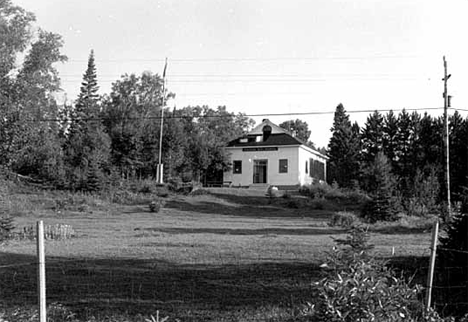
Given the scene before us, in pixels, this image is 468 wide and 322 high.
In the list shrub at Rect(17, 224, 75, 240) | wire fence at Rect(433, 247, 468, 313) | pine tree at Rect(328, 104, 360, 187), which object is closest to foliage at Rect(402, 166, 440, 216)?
shrub at Rect(17, 224, 75, 240)

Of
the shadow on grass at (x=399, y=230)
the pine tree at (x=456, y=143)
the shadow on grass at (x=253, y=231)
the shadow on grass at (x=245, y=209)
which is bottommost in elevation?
the shadow on grass at (x=253, y=231)

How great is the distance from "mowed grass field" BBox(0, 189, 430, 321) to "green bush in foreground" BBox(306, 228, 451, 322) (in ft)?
5.96

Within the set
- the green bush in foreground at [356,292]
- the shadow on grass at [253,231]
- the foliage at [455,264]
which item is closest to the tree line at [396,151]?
the shadow on grass at [253,231]

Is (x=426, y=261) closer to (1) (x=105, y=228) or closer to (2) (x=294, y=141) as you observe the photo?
(1) (x=105, y=228)

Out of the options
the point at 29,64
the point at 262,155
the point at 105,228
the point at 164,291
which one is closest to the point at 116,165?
the point at 262,155

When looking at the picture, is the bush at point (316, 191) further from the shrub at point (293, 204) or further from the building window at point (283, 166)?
the building window at point (283, 166)

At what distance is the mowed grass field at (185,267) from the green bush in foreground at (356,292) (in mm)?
1816

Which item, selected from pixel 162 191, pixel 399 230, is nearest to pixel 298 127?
pixel 162 191

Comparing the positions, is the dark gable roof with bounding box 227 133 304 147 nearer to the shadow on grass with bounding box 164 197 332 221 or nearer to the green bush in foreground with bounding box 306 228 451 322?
the shadow on grass with bounding box 164 197 332 221

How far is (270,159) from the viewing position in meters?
44.8

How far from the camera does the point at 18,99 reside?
30141 mm

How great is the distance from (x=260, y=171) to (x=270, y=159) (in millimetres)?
1352

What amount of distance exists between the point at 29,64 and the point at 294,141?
21.3 metres

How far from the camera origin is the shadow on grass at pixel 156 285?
28.8 ft
